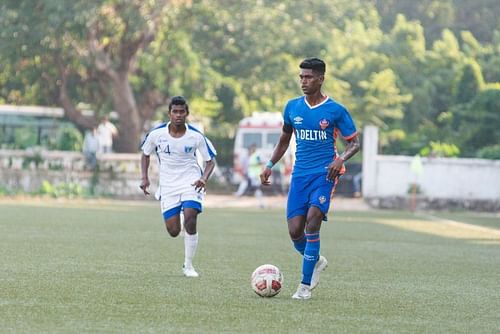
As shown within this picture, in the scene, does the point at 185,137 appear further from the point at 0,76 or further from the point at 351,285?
the point at 0,76

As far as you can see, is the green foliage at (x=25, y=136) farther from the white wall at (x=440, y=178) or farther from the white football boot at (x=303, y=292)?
the white football boot at (x=303, y=292)

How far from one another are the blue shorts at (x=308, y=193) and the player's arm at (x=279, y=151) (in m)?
0.26

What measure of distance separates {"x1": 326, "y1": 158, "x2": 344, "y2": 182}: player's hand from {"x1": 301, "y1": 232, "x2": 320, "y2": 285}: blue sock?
1.77 feet

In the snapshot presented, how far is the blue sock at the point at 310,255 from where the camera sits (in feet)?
37.6

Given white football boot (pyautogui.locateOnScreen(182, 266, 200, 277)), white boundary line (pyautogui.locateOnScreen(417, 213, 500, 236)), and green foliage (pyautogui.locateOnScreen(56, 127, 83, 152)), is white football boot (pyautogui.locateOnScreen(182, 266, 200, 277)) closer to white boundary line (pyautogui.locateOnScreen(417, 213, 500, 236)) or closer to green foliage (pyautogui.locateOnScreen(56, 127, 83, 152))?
white boundary line (pyautogui.locateOnScreen(417, 213, 500, 236))

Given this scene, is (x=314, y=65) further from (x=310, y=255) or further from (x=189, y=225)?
(x=189, y=225)

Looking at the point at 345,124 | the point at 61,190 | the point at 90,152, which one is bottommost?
the point at 61,190

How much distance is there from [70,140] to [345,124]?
33.9 m

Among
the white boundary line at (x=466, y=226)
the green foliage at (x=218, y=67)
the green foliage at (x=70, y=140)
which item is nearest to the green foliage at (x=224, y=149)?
the green foliage at (x=218, y=67)

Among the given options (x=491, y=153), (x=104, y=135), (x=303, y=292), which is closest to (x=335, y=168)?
(x=303, y=292)

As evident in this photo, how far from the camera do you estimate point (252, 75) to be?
50750 mm

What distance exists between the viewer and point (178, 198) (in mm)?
14031

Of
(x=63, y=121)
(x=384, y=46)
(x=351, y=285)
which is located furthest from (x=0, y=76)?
(x=351, y=285)

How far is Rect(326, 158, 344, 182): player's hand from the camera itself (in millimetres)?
11297
